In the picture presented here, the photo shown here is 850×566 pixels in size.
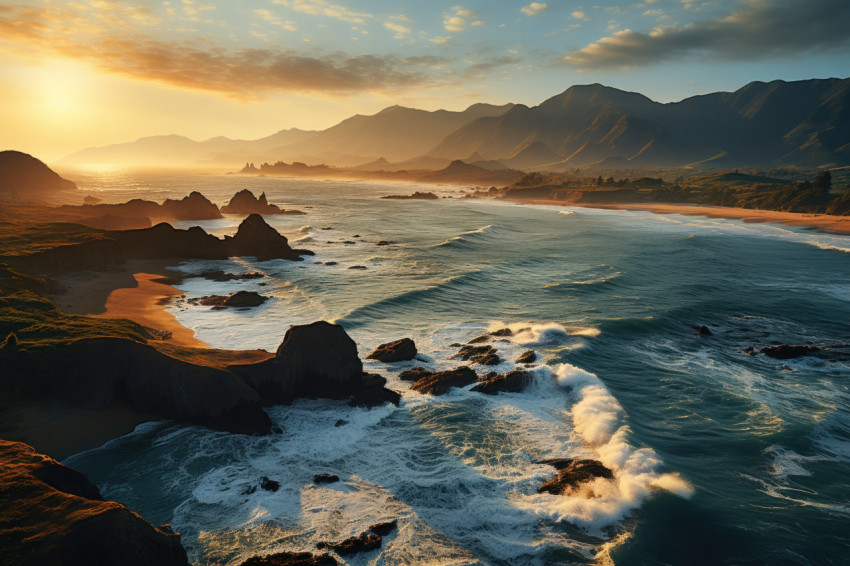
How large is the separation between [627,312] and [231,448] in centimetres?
2965

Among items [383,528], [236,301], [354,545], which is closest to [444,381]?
[383,528]

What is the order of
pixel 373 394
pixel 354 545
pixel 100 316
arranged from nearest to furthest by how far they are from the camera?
1. pixel 354 545
2. pixel 373 394
3. pixel 100 316

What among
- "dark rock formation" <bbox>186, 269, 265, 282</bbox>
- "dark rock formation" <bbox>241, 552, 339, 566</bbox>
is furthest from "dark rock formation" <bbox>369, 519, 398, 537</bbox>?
"dark rock formation" <bbox>186, 269, 265, 282</bbox>

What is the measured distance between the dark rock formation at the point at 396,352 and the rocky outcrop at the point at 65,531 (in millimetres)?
15248

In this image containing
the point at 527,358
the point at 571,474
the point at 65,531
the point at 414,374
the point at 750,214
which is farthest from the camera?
the point at 750,214

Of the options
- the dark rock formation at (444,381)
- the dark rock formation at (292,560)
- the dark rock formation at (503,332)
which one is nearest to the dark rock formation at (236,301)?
the dark rock formation at (444,381)

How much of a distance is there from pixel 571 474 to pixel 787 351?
2026 centimetres

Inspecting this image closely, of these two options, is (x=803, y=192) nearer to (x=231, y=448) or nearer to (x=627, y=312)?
(x=627, y=312)

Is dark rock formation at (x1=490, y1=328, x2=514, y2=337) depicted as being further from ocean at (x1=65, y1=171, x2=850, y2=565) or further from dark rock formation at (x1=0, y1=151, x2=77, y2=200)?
dark rock formation at (x1=0, y1=151, x2=77, y2=200)

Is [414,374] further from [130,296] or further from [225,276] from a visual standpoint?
[225,276]

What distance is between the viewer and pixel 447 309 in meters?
35.9

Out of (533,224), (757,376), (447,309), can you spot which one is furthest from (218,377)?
(533,224)

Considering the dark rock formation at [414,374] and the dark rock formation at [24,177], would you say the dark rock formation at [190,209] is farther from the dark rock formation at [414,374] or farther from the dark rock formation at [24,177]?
the dark rock formation at [414,374]

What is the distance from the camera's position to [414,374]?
78.4ft
